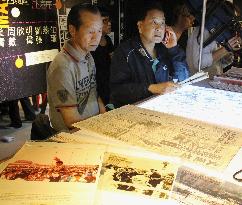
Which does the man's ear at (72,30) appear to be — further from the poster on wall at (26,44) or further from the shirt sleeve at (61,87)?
the poster on wall at (26,44)

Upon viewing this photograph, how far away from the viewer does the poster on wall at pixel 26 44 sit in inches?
140

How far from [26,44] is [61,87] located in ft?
7.36

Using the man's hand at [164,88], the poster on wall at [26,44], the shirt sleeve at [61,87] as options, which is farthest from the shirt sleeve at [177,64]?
the poster on wall at [26,44]

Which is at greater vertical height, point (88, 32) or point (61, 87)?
point (88, 32)

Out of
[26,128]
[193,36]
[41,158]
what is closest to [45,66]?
[26,128]

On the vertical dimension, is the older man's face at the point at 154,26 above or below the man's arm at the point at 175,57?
above

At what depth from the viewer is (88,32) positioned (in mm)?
1898

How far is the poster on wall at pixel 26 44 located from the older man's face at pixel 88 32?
192cm

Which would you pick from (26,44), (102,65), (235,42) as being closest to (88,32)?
(102,65)

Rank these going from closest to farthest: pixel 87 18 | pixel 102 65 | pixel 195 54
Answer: pixel 87 18 < pixel 195 54 < pixel 102 65

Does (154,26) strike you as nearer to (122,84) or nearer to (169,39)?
(169,39)

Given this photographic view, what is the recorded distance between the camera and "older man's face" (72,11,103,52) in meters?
1.88

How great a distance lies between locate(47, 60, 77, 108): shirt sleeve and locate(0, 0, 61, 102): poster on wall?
79.5 inches

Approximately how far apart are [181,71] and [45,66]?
2245mm
